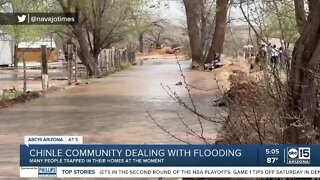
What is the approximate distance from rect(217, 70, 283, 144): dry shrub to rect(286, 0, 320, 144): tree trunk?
0.20 meters

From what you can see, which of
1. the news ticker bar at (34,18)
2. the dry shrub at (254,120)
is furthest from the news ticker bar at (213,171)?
the news ticker bar at (34,18)

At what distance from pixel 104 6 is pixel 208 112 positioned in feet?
81.2

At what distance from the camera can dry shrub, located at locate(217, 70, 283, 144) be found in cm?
514

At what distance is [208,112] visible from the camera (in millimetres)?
13703

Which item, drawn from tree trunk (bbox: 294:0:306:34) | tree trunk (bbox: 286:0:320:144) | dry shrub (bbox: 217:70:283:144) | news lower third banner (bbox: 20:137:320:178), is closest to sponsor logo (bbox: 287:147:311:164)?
news lower third banner (bbox: 20:137:320:178)

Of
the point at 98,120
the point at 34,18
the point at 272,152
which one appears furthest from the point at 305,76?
the point at 34,18

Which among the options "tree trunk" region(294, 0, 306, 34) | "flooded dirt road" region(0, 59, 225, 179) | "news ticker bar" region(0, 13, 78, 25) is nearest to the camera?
"tree trunk" region(294, 0, 306, 34)

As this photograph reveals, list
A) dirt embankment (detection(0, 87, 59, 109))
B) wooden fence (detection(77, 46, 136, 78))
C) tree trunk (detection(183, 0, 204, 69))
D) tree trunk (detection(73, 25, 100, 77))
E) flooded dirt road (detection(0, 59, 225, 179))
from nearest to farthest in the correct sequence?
flooded dirt road (detection(0, 59, 225, 179)), dirt embankment (detection(0, 87, 59, 109)), tree trunk (detection(73, 25, 100, 77)), wooden fence (detection(77, 46, 136, 78)), tree trunk (detection(183, 0, 204, 69))

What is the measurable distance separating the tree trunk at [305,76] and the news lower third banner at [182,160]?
1.09ft

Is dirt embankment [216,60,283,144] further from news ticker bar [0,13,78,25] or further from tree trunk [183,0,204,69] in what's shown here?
tree trunk [183,0,204,69]

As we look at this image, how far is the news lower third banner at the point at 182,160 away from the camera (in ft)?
14.6

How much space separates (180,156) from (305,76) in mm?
1215

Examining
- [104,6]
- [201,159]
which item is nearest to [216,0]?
[201,159]

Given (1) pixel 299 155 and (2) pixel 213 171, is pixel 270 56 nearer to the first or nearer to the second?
(1) pixel 299 155
